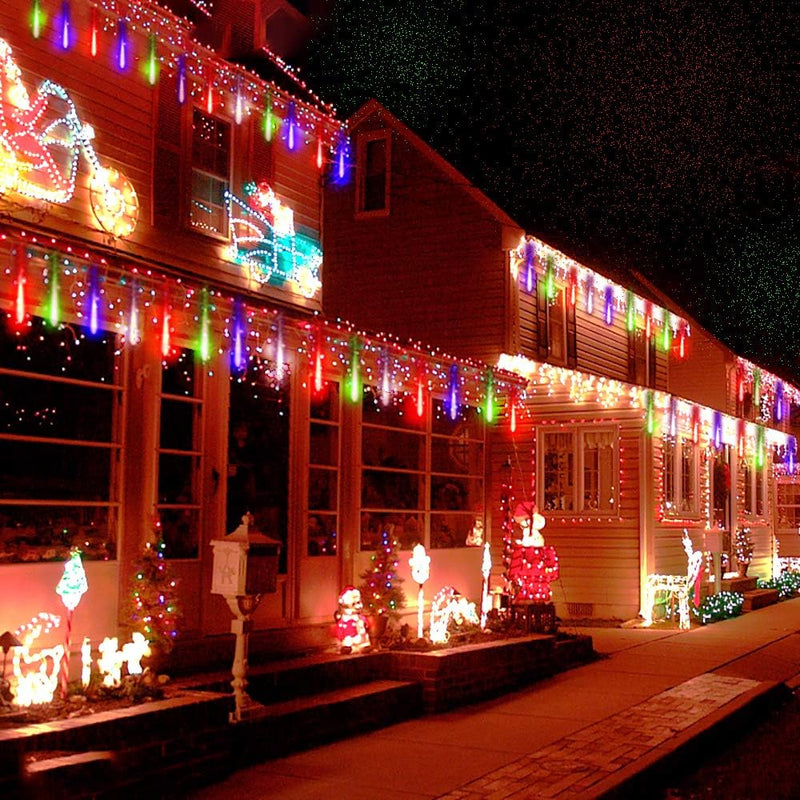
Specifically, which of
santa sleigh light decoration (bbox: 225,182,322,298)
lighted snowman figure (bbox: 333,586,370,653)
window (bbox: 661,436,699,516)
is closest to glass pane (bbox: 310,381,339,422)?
santa sleigh light decoration (bbox: 225,182,322,298)

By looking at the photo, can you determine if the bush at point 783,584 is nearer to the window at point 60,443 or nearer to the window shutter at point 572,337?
the window shutter at point 572,337

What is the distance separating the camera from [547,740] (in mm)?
9039

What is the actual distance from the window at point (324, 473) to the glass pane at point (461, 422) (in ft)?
10.5

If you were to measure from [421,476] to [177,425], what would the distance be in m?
4.40

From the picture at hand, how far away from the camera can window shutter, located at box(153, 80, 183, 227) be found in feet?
37.2

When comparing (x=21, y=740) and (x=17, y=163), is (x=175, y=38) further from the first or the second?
(x=21, y=740)

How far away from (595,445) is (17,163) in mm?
11447

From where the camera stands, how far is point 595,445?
59.6ft

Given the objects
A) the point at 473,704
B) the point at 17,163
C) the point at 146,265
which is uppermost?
the point at 17,163

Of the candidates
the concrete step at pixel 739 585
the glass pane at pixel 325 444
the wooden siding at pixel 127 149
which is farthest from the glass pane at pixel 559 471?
the wooden siding at pixel 127 149

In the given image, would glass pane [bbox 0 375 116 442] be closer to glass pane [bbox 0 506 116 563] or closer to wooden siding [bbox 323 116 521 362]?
glass pane [bbox 0 506 116 563]

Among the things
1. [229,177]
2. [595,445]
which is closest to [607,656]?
[595,445]

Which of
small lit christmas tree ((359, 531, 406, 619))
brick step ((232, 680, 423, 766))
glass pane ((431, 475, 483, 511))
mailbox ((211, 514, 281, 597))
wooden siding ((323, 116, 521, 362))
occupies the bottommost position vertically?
brick step ((232, 680, 423, 766))

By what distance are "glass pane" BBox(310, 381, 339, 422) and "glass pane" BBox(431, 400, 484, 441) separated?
3141 mm
